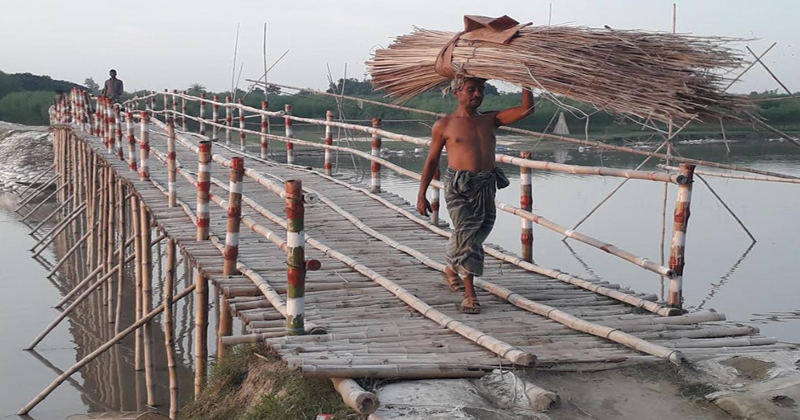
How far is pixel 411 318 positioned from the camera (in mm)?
4121

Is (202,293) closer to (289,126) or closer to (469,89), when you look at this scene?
(469,89)

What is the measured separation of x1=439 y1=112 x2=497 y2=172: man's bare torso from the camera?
170 inches

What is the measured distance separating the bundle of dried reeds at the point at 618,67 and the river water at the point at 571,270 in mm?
4815

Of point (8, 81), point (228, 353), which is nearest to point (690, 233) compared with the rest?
point (228, 353)

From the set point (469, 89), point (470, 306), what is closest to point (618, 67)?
point (469, 89)

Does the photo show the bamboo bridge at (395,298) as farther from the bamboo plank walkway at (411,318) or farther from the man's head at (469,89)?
the man's head at (469,89)

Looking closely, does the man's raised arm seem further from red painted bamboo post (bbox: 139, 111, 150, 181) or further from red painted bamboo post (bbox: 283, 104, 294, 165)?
red painted bamboo post (bbox: 283, 104, 294, 165)

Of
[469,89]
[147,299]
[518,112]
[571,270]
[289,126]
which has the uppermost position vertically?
[469,89]

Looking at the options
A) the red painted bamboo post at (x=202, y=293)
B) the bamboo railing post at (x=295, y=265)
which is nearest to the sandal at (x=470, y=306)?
the bamboo railing post at (x=295, y=265)

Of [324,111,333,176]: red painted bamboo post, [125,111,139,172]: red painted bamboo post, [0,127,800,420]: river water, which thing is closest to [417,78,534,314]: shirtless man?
[0,127,800,420]: river water

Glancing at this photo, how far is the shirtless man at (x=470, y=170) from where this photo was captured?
14.1 feet

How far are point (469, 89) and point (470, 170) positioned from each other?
388 mm

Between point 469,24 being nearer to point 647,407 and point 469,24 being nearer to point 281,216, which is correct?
point 647,407

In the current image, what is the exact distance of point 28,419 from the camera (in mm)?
7691
